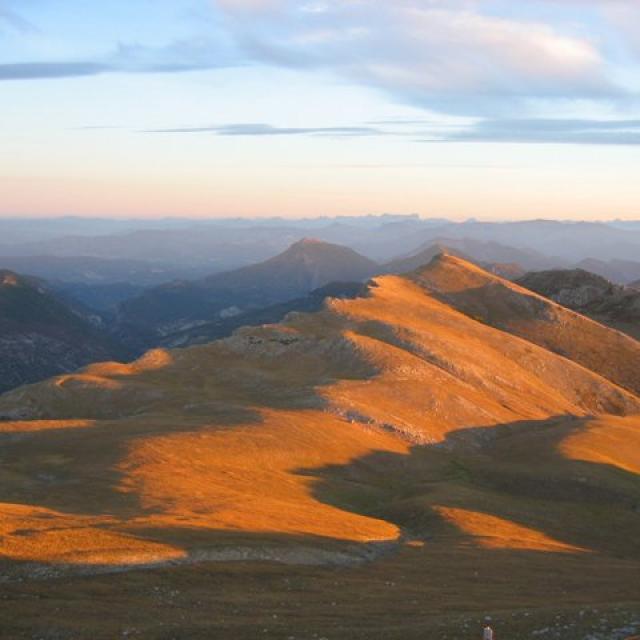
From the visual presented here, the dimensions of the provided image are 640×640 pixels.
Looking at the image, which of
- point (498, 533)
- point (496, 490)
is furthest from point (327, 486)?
point (496, 490)

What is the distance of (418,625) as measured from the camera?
3903 cm

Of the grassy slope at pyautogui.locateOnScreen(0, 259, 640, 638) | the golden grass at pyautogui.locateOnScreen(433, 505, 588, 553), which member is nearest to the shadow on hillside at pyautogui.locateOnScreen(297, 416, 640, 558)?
the grassy slope at pyautogui.locateOnScreen(0, 259, 640, 638)

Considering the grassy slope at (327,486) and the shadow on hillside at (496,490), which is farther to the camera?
the shadow on hillside at (496,490)

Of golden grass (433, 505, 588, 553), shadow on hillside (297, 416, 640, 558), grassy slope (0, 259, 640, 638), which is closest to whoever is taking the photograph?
grassy slope (0, 259, 640, 638)

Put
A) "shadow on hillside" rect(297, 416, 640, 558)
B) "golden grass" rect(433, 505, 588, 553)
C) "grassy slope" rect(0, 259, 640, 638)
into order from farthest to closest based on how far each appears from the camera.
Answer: "shadow on hillside" rect(297, 416, 640, 558) → "golden grass" rect(433, 505, 588, 553) → "grassy slope" rect(0, 259, 640, 638)

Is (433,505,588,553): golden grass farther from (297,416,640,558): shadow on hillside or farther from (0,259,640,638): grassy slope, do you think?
(297,416,640,558): shadow on hillside

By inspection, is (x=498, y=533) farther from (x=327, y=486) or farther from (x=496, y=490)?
(x=496, y=490)

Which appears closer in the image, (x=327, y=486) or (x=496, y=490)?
(x=327, y=486)

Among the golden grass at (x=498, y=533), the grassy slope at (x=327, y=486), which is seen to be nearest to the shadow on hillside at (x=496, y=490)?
the grassy slope at (x=327, y=486)

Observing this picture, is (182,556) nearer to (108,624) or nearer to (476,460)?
(108,624)

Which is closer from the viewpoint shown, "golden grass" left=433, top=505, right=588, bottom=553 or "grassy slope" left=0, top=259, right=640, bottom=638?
"grassy slope" left=0, top=259, right=640, bottom=638

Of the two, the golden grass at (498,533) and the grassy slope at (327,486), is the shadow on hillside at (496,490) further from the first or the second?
the golden grass at (498,533)

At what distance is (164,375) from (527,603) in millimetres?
105356

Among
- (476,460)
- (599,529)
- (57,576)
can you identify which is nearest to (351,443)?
(476,460)
